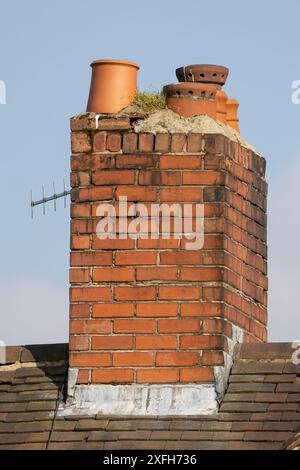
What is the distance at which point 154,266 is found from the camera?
12.7 meters

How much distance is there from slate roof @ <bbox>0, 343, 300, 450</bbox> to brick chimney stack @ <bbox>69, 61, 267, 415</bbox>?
106 mm

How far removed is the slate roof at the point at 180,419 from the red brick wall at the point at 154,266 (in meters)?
0.22

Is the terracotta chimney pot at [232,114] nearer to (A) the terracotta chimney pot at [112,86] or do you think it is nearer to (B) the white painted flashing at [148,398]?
(A) the terracotta chimney pot at [112,86]

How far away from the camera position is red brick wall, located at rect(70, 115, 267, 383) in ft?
41.2

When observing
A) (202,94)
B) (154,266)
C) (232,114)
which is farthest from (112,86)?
(154,266)

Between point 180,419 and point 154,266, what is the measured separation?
0.92 metres

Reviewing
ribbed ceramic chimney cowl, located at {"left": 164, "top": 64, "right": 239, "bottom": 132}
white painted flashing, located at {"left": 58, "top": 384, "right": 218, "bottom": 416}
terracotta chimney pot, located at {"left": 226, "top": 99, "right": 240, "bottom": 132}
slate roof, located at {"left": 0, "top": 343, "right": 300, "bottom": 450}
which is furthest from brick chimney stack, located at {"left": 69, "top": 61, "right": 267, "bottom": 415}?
terracotta chimney pot, located at {"left": 226, "top": 99, "right": 240, "bottom": 132}

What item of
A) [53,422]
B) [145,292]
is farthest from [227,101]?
[53,422]

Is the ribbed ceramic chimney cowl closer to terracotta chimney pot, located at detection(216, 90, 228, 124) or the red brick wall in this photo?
terracotta chimney pot, located at detection(216, 90, 228, 124)

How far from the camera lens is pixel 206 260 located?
12672mm

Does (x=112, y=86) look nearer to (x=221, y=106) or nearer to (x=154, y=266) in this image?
(x=221, y=106)

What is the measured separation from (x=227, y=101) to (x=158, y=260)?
4.26 feet
